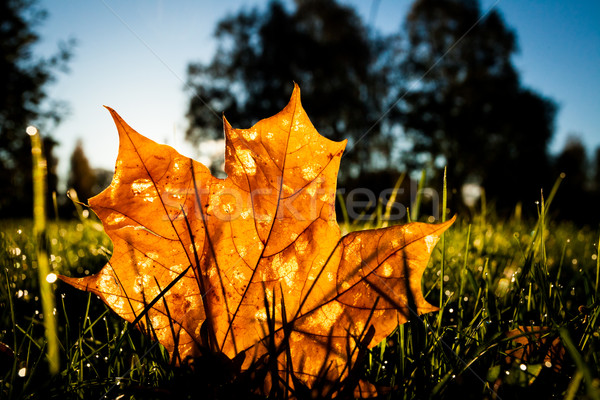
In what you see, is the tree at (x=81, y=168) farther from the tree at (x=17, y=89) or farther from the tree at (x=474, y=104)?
the tree at (x=474, y=104)

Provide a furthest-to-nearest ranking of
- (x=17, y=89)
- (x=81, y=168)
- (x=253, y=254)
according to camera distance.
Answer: (x=81, y=168)
(x=17, y=89)
(x=253, y=254)

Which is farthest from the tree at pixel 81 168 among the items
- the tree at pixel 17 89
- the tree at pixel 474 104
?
the tree at pixel 474 104

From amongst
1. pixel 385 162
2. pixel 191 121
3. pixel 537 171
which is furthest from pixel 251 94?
pixel 537 171

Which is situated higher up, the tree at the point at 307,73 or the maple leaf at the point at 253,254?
the tree at the point at 307,73

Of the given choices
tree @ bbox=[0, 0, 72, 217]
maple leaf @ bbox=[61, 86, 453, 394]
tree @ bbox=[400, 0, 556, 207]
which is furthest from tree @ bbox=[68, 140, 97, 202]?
maple leaf @ bbox=[61, 86, 453, 394]

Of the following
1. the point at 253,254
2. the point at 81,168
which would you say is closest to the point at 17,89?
the point at 253,254

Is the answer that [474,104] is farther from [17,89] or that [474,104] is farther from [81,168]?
[81,168]

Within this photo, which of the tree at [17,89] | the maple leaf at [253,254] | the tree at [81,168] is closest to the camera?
the maple leaf at [253,254]

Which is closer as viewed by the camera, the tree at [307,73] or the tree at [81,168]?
the tree at [307,73]

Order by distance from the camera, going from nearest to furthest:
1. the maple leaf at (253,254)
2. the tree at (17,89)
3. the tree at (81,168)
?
the maple leaf at (253,254)
the tree at (17,89)
the tree at (81,168)
